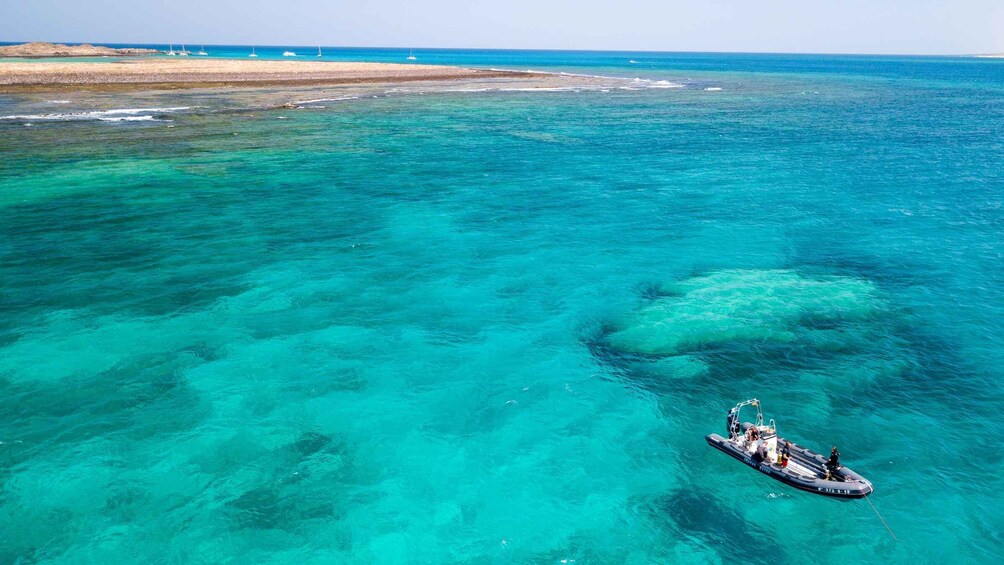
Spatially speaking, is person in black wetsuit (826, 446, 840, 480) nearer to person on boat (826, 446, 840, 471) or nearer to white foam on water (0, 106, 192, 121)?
person on boat (826, 446, 840, 471)

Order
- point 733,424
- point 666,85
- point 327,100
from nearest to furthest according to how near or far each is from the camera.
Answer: point 733,424
point 327,100
point 666,85

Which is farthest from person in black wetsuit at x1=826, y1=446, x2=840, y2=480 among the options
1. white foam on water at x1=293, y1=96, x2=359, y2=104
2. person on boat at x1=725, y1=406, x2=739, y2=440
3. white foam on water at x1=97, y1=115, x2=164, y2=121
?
white foam on water at x1=293, y1=96, x2=359, y2=104

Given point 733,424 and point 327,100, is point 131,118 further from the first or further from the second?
point 733,424

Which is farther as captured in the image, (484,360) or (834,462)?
(484,360)

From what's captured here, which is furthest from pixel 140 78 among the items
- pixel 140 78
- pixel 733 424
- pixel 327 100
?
pixel 733 424

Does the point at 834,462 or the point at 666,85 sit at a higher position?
the point at 666,85

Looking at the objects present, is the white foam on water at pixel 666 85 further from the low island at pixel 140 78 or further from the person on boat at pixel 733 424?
the person on boat at pixel 733 424
